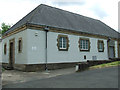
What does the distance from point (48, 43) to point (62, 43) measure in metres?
1.92

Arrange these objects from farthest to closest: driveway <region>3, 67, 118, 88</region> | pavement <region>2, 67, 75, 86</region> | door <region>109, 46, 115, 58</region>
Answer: door <region>109, 46, 115, 58</region>
pavement <region>2, 67, 75, 86</region>
driveway <region>3, 67, 118, 88</region>

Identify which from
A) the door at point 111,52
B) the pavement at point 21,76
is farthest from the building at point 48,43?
the pavement at point 21,76

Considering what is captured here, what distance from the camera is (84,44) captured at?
59.0ft

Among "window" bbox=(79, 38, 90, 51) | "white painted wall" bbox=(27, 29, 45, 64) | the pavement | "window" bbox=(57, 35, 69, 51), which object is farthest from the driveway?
"window" bbox=(79, 38, 90, 51)

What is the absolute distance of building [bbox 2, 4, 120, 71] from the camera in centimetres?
1351

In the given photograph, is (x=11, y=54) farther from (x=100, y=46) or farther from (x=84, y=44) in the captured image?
(x=100, y=46)

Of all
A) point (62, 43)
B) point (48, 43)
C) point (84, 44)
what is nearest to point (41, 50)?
point (48, 43)

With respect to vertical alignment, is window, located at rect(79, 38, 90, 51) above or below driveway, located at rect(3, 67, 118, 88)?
above

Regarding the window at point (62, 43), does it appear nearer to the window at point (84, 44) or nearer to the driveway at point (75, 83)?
the window at point (84, 44)

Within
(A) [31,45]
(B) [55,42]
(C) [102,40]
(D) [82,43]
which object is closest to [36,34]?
(A) [31,45]

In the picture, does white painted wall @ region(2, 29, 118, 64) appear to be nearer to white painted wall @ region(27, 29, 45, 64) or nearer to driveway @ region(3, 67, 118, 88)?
white painted wall @ region(27, 29, 45, 64)

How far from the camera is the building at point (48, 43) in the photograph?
Result: 13508mm

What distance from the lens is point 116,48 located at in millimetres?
22859

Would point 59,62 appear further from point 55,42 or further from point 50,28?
point 50,28
